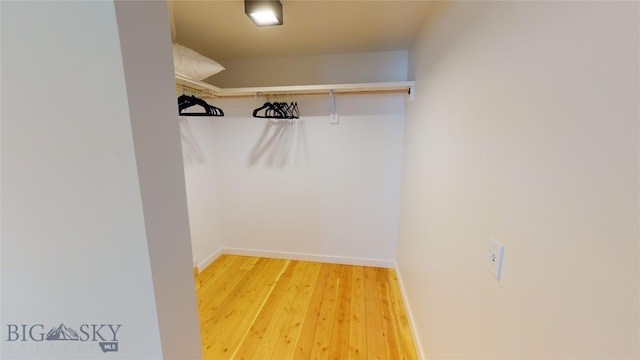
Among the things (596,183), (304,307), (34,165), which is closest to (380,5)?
(596,183)

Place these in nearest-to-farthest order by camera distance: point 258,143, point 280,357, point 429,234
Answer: point 429,234, point 280,357, point 258,143

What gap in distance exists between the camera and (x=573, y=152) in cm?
54

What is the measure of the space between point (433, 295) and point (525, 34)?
1.34m

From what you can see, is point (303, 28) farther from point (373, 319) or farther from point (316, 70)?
point (373, 319)

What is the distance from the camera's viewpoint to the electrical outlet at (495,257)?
31.8 inches

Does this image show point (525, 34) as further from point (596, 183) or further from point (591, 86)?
point (596, 183)

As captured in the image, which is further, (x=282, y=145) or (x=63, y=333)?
(x=282, y=145)

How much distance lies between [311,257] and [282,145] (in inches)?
54.5

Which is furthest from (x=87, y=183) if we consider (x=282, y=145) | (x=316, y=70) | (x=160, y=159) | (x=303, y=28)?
(x=316, y=70)

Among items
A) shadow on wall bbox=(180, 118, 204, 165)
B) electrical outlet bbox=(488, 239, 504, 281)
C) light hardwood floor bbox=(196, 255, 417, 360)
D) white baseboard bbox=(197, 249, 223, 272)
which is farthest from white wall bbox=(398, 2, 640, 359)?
white baseboard bbox=(197, 249, 223, 272)

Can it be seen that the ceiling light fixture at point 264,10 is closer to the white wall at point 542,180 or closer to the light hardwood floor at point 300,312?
the white wall at point 542,180

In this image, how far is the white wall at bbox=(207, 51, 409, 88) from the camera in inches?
98.3

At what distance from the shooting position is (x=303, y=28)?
192 cm

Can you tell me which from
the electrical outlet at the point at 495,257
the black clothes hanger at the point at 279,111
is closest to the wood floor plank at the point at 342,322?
the electrical outlet at the point at 495,257
